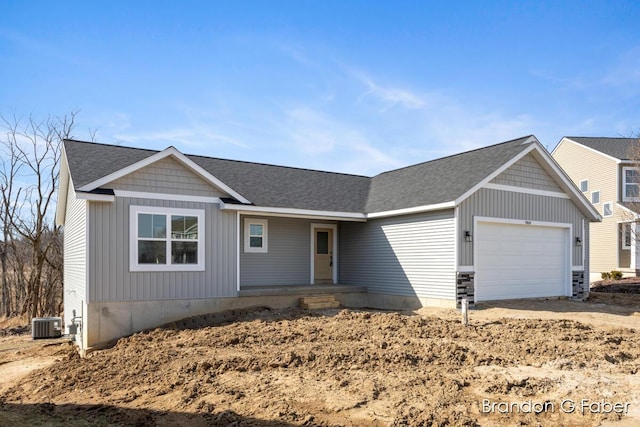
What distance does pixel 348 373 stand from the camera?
6.79m

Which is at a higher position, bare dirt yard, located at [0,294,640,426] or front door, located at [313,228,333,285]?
front door, located at [313,228,333,285]

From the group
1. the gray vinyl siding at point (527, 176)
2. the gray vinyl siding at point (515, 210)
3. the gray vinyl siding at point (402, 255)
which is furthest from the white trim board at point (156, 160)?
the gray vinyl siding at point (527, 176)

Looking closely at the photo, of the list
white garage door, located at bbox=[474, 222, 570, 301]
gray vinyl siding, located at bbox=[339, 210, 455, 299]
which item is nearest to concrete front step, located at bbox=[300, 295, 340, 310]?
gray vinyl siding, located at bbox=[339, 210, 455, 299]

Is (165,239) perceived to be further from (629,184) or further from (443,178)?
(629,184)

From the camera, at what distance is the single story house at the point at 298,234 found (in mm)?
11055

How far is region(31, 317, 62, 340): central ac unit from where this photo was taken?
518 inches

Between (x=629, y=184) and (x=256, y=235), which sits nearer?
(x=256, y=235)

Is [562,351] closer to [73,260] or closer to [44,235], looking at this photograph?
[73,260]

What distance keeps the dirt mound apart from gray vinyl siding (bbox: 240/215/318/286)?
155 inches

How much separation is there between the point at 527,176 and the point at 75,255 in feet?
43.5

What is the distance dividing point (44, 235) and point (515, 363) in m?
21.7

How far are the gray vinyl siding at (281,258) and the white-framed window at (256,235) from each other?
0.10 metres

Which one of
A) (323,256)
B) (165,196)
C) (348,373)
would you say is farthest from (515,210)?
(165,196)

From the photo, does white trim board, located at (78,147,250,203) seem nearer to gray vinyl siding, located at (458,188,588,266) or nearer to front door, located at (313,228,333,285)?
front door, located at (313,228,333,285)
